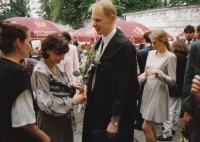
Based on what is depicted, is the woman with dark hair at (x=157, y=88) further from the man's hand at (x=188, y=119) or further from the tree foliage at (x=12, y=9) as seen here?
the tree foliage at (x=12, y=9)

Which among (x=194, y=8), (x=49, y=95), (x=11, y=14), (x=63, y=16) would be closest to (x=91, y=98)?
(x=49, y=95)

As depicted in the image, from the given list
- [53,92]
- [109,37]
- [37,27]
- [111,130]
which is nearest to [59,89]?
[53,92]

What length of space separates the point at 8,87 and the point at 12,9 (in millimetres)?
22397

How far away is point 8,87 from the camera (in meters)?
1.60

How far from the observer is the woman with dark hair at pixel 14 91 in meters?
1.61

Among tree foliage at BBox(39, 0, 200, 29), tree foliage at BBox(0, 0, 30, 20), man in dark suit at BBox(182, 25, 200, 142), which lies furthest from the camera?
tree foliage at BBox(39, 0, 200, 29)

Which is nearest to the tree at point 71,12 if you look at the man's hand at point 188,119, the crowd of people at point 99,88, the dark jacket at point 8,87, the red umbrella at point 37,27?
the red umbrella at point 37,27

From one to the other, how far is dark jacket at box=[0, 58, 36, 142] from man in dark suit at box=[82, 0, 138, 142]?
3.10 feet

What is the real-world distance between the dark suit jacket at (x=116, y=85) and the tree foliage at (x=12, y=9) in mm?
20852

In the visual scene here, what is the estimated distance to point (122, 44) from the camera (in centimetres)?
235

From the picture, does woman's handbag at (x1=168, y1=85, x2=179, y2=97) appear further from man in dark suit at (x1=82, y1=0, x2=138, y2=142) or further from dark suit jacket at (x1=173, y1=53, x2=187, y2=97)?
man in dark suit at (x1=82, y1=0, x2=138, y2=142)

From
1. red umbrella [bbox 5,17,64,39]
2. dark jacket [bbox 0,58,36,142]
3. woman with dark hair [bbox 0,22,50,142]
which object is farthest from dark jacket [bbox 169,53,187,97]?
red umbrella [bbox 5,17,64,39]

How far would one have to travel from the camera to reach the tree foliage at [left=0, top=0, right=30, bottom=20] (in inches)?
826

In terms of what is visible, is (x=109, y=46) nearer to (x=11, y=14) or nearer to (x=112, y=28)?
(x=112, y=28)
